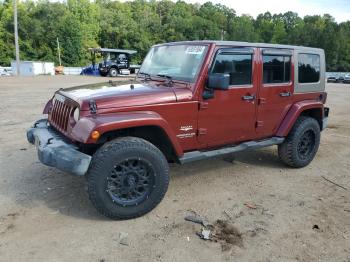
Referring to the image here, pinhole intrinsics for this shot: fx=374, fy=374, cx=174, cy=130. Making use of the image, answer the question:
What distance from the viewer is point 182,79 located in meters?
4.52

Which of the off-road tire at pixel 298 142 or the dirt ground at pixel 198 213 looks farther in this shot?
the off-road tire at pixel 298 142

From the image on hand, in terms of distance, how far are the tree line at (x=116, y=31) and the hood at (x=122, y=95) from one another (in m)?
60.3

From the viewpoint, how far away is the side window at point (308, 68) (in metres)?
5.59

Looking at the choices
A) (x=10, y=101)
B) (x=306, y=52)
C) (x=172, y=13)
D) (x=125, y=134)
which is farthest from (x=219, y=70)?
(x=172, y=13)

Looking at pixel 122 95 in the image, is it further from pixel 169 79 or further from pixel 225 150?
pixel 225 150

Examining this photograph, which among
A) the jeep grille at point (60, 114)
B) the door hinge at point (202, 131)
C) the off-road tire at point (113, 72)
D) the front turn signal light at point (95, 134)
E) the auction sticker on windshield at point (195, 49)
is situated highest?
the off-road tire at point (113, 72)

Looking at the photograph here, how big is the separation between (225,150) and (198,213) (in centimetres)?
102

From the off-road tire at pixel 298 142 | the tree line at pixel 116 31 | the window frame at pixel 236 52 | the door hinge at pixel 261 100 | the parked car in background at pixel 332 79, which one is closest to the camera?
the window frame at pixel 236 52

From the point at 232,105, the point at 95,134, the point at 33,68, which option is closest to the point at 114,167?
the point at 95,134

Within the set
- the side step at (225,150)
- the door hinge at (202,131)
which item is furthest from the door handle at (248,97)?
the door hinge at (202,131)

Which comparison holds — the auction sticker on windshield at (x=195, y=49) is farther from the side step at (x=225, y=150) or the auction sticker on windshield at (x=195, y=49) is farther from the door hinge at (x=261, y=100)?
the side step at (x=225, y=150)

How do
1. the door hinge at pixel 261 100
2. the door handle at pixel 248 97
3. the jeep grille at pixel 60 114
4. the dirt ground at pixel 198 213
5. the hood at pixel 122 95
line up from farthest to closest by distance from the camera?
1. the door hinge at pixel 261 100
2. the door handle at pixel 248 97
3. the jeep grille at pixel 60 114
4. the hood at pixel 122 95
5. the dirt ground at pixel 198 213

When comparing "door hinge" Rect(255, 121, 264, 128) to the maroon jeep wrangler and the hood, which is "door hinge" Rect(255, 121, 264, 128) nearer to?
the maroon jeep wrangler

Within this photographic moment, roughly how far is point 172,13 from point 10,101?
83.6 m
